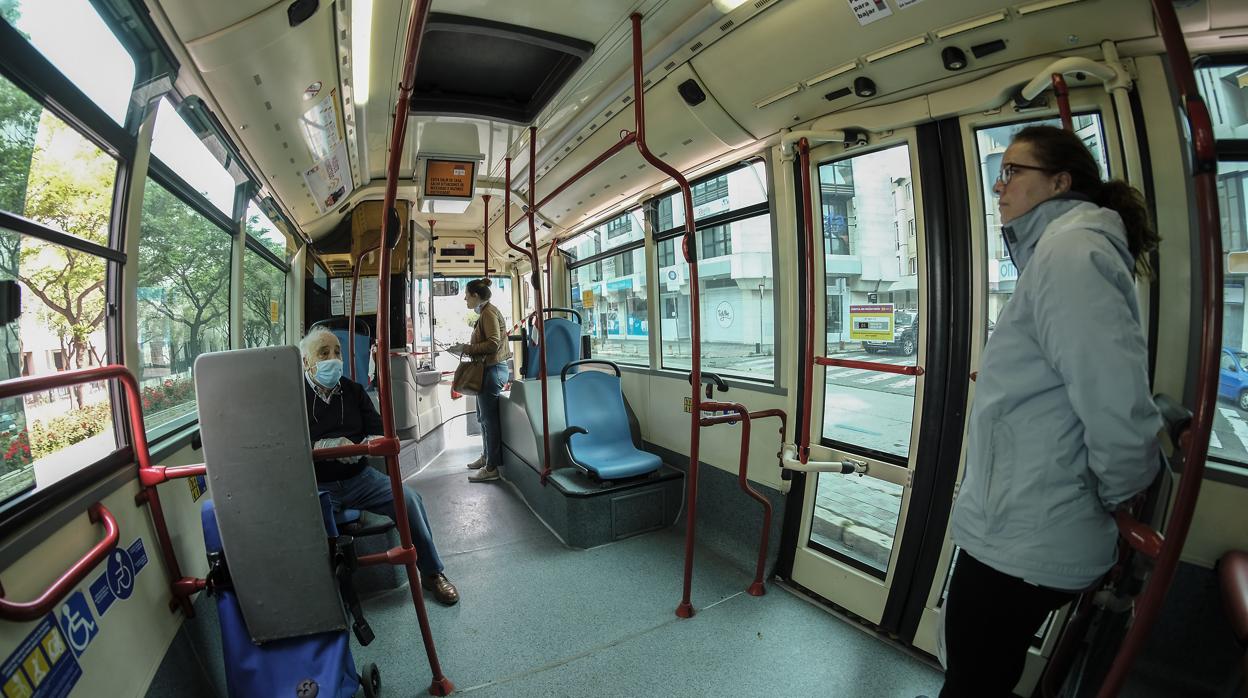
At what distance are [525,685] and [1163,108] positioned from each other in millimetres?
3346

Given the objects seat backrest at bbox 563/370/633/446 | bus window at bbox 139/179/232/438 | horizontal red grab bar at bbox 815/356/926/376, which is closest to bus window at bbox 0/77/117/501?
bus window at bbox 139/179/232/438

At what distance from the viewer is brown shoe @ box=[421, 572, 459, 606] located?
2.75 m

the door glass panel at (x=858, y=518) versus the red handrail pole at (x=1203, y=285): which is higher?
the red handrail pole at (x=1203, y=285)

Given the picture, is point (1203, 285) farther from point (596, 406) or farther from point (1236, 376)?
point (596, 406)

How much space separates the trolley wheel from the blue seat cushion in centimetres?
175

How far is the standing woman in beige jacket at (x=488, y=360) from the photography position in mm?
4801

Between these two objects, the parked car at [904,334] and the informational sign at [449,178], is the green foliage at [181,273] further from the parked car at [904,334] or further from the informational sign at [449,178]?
the parked car at [904,334]

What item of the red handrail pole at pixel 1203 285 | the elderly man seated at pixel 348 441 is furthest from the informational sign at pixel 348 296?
the red handrail pole at pixel 1203 285

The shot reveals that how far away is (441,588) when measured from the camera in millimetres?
2777

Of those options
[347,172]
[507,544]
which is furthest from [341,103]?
[507,544]

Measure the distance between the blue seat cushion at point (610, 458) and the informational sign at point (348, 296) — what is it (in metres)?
3.40

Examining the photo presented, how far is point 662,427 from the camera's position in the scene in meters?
4.27

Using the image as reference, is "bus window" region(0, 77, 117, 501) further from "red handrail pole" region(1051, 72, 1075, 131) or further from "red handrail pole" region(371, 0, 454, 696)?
"red handrail pole" region(1051, 72, 1075, 131)

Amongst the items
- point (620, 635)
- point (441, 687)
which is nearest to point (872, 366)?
point (620, 635)
